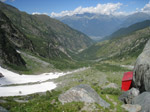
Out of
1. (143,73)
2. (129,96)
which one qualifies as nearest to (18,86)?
(129,96)

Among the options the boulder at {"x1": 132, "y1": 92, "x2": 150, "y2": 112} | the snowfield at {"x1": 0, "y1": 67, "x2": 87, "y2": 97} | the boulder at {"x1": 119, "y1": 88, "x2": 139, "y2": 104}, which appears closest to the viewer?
the boulder at {"x1": 132, "y1": 92, "x2": 150, "y2": 112}

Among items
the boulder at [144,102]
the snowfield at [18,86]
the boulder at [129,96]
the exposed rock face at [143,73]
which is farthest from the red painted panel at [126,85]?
the snowfield at [18,86]

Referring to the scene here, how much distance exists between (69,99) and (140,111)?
7.80 meters

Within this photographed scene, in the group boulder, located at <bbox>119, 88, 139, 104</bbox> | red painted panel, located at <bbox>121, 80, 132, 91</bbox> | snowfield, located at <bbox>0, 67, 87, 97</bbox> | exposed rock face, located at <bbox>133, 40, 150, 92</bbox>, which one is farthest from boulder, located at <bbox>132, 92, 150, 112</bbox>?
snowfield, located at <bbox>0, 67, 87, 97</bbox>

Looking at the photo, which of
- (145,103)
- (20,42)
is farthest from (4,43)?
(145,103)

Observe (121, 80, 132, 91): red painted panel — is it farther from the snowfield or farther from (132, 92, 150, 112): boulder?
the snowfield

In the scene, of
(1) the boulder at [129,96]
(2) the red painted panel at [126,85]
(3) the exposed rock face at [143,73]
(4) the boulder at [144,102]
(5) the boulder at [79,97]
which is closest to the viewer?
(4) the boulder at [144,102]

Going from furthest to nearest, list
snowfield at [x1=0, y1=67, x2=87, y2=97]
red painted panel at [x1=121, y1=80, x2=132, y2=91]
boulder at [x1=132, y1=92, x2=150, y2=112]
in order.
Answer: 1. snowfield at [x1=0, y1=67, x2=87, y2=97]
2. red painted panel at [x1=121, y1=80, x2=132, y2=91]
3. boulder at [x1=132, y1=92, x2=150, y2=112]

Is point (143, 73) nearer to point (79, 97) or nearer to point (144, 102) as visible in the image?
point (144, 102)

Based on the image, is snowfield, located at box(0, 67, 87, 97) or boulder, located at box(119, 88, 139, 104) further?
snowfield, located at box(0, 67, 87, 97)

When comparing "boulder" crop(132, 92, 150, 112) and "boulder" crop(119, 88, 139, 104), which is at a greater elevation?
"boulder" crop(132, 92, 150, 112)

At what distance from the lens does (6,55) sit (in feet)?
205

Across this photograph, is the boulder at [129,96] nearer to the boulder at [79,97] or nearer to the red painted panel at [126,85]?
the boulder at [79,97]

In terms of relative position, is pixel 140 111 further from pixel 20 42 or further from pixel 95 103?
pixel 20 42
